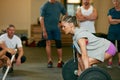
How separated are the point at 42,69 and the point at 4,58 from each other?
1.18m

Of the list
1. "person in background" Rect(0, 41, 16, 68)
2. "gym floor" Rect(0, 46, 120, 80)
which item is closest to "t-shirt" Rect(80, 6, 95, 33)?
"gym floor" Rect(0, 46, 120, 80)

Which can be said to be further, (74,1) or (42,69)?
(74,1)

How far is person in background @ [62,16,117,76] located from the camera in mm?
3311

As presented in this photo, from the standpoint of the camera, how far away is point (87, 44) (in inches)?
138

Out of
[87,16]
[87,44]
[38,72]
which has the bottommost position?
[38,72]

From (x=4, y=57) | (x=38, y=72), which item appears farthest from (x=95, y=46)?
(x=38, y=72)

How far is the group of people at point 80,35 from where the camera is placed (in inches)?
136

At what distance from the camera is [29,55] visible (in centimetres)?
768

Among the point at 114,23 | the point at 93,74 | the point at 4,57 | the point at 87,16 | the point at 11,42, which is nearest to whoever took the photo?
the point at 93,74

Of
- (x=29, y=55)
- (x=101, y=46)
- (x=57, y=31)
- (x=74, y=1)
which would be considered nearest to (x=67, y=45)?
(x=74, y=1)

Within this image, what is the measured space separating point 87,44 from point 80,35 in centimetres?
20

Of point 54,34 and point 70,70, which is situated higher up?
point 54,34

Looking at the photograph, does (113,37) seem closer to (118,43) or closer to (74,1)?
(118,43)

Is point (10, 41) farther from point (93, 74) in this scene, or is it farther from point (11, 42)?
point (93, 74)
